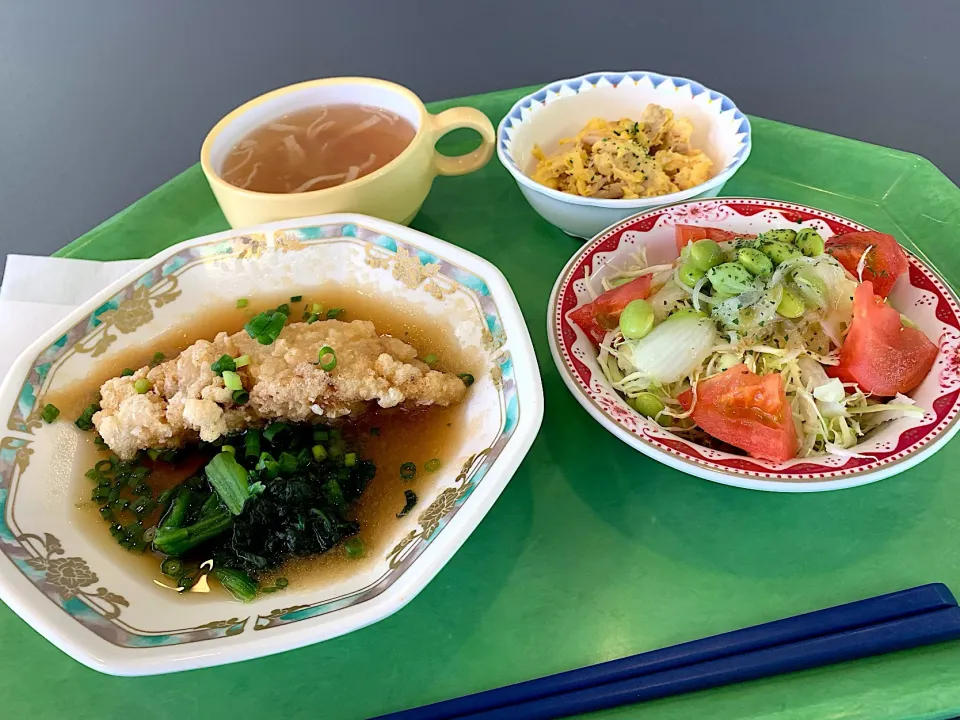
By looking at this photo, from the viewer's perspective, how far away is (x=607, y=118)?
216 cm

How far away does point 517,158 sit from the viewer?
78.7 inches

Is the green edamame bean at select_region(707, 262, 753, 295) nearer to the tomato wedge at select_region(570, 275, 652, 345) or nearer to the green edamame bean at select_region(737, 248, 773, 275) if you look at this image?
the green edamame bean at select_region(737, 248, 773, 275)

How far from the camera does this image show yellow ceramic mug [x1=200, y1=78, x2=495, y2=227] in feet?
5.92

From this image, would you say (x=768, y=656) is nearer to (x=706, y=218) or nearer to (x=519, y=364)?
(x=519, y=364)

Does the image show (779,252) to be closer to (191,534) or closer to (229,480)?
(229,480)

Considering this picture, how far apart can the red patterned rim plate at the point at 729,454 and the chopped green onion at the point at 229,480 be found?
2.44 feet

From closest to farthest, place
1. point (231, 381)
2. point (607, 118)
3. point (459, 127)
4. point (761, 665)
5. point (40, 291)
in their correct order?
point (761, 665)
point (231, 381)
point (40, 291)
point (459, 127)
point (607, 118)

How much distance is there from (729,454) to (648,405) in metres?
0.21

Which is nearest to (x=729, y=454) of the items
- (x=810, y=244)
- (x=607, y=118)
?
(x=810, y=244)

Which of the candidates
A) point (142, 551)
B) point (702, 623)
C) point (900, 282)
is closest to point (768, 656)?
point (702, 623)

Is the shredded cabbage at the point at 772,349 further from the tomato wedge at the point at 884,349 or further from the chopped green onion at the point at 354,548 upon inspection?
the chopped green onion at the point at 354,548

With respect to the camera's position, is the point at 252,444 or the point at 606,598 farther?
the point at 252,444

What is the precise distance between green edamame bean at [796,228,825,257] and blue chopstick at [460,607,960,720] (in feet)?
2.56

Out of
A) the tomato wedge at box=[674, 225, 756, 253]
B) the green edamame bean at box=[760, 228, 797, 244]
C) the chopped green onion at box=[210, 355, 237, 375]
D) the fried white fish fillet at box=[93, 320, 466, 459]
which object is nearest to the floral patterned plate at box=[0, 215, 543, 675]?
the fried white fish fillet at box=[93, 320, 466, 459]
